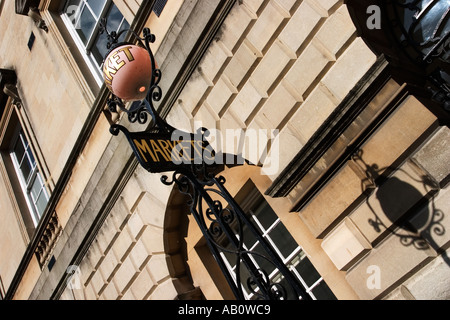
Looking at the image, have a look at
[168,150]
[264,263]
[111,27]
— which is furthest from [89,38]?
[264,263]

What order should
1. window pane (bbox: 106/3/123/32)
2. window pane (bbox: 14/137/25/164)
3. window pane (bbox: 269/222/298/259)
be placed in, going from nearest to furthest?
window pane (bbox: 269/222/298/259) → window pane (bbox: 106/3/123/32) → window pane (bbox: 14/137/25/164)

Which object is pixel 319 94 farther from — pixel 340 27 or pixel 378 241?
pixel 378 241

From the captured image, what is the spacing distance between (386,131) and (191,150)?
7.44 feet

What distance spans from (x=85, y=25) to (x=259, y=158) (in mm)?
7205

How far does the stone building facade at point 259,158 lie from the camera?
4656 millimetres

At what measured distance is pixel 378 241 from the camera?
4848 mm

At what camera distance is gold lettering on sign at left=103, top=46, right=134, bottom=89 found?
14.7 ft

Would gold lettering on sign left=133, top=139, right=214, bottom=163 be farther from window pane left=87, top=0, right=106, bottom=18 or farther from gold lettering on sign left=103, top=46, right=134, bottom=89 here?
window pane left=87, top=0, right=106, bottom=18

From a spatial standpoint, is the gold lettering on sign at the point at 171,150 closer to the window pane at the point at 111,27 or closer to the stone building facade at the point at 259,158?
the stone building facade at the point at 259,158

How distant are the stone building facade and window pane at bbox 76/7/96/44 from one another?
0.06 metres

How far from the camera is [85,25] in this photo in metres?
10.8

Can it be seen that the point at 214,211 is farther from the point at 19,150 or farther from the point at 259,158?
the point at 19,150

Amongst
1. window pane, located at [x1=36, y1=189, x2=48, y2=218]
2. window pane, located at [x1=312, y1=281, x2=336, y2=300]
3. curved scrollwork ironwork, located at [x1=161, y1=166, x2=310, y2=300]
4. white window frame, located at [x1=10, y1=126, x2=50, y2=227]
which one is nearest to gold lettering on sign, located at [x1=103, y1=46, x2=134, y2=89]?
curved scrollwork ironwork, located at [x1=161, y1=166, x2=310, y2=300]
